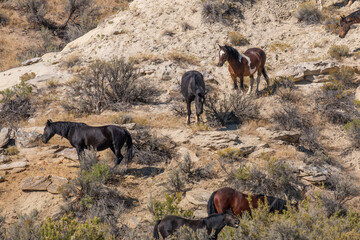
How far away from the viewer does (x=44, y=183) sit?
821cm

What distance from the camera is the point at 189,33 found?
60.6 ft

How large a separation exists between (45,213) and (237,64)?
28.4ft

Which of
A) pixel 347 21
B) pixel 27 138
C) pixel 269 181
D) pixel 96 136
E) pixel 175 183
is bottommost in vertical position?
pixel 269 181

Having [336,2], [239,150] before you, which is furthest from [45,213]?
[336,2]

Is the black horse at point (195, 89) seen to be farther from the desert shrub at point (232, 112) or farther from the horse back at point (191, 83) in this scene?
the desert shrub at point (232, 112)

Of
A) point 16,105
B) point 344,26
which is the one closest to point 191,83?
point 16,105

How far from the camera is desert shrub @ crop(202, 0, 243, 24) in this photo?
1892cm

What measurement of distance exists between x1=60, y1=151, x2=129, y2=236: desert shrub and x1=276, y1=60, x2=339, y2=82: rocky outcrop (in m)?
9.28

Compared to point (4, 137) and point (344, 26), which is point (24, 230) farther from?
point (344, 26)

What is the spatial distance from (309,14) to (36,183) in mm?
15834

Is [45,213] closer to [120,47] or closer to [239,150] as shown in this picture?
[239,150]

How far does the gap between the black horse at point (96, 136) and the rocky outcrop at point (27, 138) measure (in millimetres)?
1250

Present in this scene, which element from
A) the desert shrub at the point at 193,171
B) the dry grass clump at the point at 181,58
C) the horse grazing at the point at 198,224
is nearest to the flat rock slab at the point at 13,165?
the desert shrub at the point at 193,171

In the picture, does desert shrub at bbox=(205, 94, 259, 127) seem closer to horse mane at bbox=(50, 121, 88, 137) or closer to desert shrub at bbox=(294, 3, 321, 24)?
horse mane at bbox=(50, 121, 88, 137)
